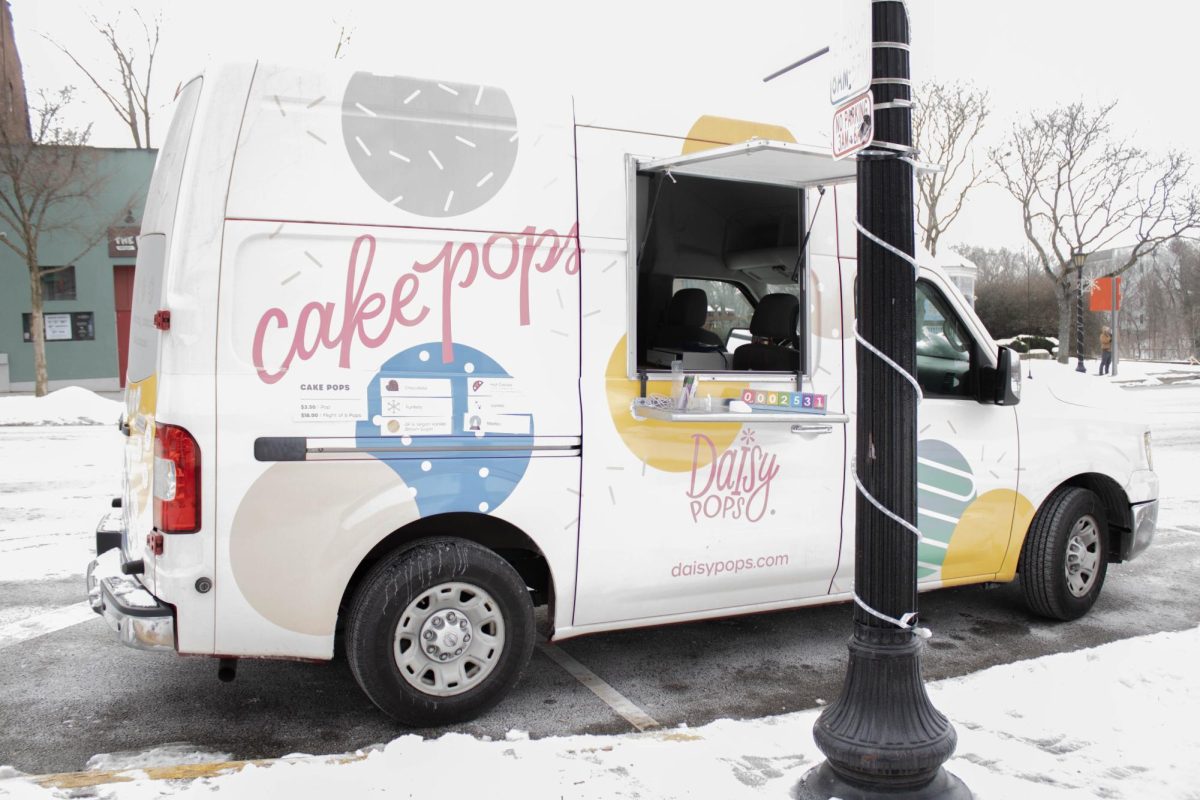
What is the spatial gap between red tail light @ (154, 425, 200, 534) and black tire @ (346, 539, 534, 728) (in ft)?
2.37

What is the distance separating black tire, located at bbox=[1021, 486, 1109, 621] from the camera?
5.69 meters

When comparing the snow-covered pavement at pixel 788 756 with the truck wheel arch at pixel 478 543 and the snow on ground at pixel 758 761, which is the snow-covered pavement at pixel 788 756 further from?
the truck wheel arch at pixel 478 543

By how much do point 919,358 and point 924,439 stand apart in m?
0.45

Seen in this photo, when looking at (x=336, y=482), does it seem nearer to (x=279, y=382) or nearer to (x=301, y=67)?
(x=279, y=382)

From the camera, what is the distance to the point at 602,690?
15.6 ft

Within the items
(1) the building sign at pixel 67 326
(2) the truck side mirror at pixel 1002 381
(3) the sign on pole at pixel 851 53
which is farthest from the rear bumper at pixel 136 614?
(1) the building sign at pixel 67 326

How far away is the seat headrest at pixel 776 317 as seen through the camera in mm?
5285

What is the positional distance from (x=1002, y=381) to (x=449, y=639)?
3.20 meters

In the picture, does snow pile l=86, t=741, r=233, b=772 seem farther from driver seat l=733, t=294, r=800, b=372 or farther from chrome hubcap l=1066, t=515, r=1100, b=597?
chrome hubcap l=1066, t=515, r=1100, b=597

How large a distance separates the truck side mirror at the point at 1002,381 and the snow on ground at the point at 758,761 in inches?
59.4

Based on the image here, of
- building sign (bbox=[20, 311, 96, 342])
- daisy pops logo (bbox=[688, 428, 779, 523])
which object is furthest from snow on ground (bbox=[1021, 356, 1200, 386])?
building sign (bbox=[20, 311, 96, 342])

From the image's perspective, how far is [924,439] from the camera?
16.9ft

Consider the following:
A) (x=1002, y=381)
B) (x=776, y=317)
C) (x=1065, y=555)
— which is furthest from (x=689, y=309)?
(x=1065, y=555)

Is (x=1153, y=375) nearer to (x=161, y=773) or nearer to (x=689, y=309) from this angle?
(x=689, y=309)
